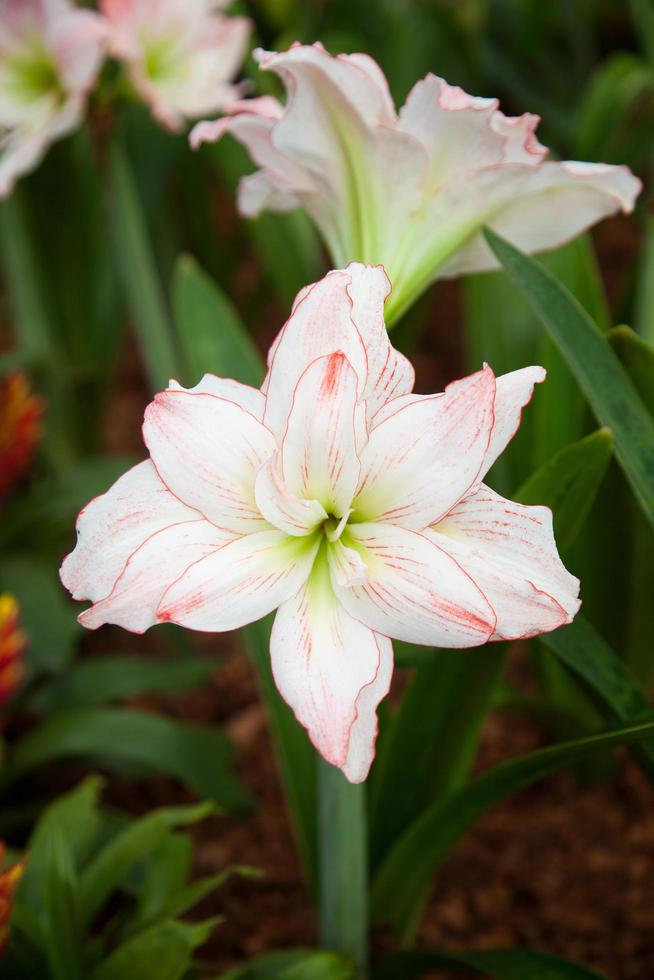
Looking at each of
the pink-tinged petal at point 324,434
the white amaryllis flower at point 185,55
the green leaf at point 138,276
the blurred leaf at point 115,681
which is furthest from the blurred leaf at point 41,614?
the pink-tinged petal at point 324,434

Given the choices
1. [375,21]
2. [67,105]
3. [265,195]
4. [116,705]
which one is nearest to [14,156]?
[67,105]

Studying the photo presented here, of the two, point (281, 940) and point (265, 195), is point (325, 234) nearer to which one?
point (265, 195)

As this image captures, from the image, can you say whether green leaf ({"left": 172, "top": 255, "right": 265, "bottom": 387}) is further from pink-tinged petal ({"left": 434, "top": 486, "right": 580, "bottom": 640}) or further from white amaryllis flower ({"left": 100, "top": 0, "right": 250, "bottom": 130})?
pink-tinged petal ({"left": 434, "top": 486, "right": 580, "bottom": 640})

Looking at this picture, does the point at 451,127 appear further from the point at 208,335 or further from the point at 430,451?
the point at 208,335

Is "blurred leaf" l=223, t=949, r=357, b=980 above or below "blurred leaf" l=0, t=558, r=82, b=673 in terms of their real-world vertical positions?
below

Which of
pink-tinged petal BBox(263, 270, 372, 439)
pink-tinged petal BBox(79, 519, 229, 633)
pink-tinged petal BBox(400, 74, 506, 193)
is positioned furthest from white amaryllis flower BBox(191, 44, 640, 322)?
pink-tinged petal BBox(79, 519, 229, 633)

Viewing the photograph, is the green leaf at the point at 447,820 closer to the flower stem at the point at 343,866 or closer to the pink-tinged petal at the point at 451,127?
the flower stem at the point at 343,866
